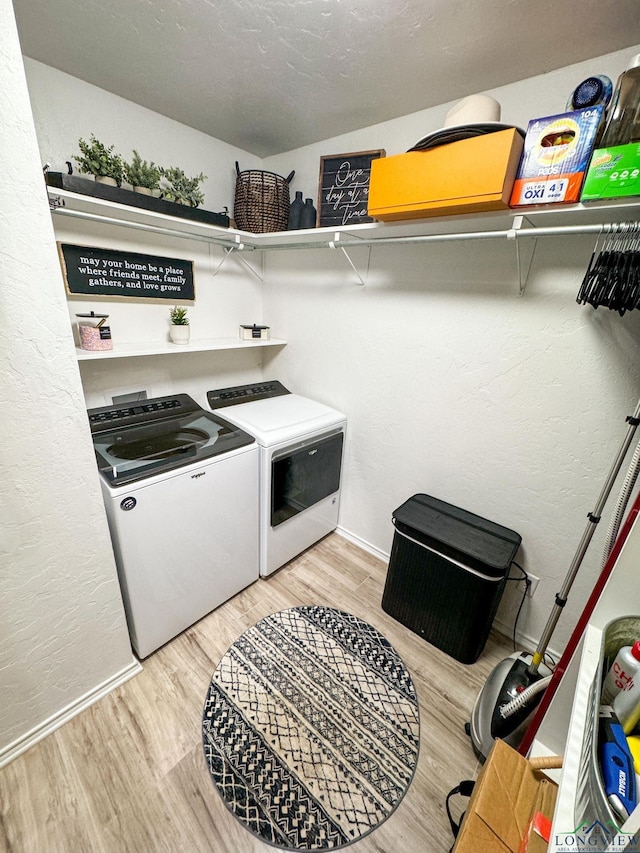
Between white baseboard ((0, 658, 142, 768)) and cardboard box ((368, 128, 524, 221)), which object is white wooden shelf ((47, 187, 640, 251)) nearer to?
cardboard box ((368, 128, 524, 221))

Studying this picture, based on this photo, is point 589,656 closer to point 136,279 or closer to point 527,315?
point 527,315

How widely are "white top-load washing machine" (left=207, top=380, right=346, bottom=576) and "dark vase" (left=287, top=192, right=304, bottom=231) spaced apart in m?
1.00

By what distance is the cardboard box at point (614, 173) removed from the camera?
0.95 m

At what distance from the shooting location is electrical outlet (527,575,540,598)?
164 cm

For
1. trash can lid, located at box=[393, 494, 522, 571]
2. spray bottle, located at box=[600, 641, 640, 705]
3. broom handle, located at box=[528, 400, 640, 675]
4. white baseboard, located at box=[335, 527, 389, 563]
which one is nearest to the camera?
spray bottle, located at box=[600, 641, 640, 705]

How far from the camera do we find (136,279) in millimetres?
1797

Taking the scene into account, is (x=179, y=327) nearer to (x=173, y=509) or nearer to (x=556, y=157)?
(x=173, y=509)

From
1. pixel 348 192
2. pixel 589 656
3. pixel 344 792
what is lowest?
pixel 344 792

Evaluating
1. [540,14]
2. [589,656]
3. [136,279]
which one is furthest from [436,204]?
[136,279]

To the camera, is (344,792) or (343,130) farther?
(343,130)

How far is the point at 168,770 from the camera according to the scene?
123 centimetres

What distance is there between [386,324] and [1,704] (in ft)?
7.20

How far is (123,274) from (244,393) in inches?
35.9

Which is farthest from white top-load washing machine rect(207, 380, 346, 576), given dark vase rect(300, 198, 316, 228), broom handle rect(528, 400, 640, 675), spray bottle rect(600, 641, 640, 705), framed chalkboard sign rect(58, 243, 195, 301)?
spray bottle rect(600, 641, 640, 705)
